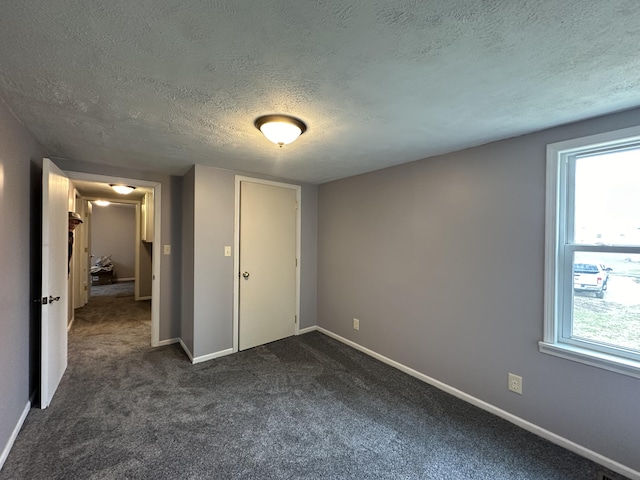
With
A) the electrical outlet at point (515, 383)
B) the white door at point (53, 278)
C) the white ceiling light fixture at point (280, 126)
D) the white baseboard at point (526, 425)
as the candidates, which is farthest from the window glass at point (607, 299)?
the white door at point (53, 278)

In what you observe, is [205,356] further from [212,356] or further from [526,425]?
[526,425]

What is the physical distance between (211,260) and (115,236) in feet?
24.2

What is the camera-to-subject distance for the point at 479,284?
7.80 ft

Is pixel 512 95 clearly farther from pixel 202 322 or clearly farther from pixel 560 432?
pixel 202 322

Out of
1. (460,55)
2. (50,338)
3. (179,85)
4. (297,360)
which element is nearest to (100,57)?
(179,85)

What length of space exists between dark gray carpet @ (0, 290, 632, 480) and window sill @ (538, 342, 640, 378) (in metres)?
0.60

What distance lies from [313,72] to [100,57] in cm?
93

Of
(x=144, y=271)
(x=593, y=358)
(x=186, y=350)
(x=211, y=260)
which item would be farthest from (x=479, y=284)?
(x=144, y=271)

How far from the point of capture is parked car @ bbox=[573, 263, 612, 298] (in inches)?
73.7

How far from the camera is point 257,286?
3590 mm

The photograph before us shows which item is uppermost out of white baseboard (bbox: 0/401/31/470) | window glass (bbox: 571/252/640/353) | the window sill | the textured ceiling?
the textured ceiling

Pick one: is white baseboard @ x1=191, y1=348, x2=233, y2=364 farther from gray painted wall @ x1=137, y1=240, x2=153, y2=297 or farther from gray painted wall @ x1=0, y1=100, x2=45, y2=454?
gray painted wall @ x1=137, y1=240, x2=153, y2=297

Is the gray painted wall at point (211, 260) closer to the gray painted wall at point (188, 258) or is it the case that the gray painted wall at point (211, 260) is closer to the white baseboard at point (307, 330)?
the gray painted wall at point (188, 258)

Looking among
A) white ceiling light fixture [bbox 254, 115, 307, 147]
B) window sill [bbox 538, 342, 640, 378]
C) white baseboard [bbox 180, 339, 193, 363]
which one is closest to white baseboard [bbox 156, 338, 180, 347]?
white baseboard [bbox 180, 339, 193, 363]
